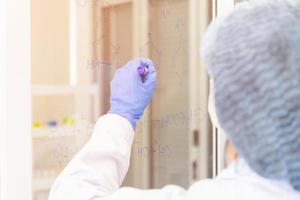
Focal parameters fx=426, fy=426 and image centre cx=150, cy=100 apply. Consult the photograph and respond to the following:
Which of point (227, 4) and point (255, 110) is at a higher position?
point (227, 4)

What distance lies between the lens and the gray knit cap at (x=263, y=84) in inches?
27.0

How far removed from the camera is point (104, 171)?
0.97 m

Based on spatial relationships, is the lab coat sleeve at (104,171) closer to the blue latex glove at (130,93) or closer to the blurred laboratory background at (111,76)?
the blue latex glove at (130,93)

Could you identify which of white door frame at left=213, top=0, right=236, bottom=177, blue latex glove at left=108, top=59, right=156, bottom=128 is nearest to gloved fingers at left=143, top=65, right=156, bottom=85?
blue latex glove at left=108, top=59, right=156, bottom=128

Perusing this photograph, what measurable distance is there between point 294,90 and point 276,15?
0.13 metres

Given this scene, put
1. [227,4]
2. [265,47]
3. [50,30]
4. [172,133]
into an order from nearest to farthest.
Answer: [265,47] < [50,30] < [227,4] < [172,133]

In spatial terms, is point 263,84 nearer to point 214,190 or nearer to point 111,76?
point 214,190

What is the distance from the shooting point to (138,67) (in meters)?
1.06

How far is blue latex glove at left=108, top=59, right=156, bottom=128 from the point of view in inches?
41.1

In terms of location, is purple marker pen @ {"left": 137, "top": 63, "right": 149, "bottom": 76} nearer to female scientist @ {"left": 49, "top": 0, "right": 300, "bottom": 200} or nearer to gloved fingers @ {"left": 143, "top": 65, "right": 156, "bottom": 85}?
gloved fingers @ {"left": 143, "top": 65, "right": 156, "bottom": 85}

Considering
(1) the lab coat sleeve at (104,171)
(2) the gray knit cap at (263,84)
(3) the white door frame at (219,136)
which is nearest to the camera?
(2) the gray knit cap at (263,84)

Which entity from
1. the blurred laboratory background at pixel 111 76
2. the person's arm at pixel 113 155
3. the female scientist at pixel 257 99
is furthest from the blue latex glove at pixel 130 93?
the female scientist at pixel 257 99

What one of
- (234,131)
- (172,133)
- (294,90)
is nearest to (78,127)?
(172,133)

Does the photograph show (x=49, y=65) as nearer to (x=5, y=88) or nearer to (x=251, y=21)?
(x=5, y=88)
